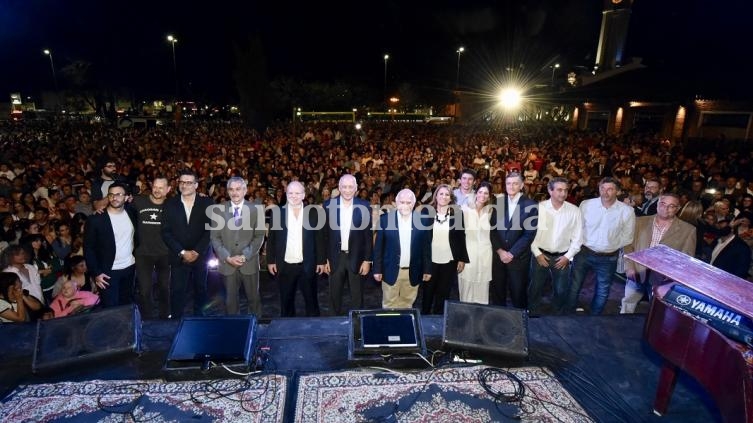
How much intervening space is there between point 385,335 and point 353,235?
4.43 ft

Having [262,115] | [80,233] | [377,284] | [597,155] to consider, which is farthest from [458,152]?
[262,115]

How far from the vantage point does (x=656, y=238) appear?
4.47 metres

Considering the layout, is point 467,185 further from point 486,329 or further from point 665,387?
point 665,387

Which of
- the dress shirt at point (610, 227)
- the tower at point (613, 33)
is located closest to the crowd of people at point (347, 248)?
the dress shirt at point (610, 227)

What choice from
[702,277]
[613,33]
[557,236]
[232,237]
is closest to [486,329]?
[702,277]

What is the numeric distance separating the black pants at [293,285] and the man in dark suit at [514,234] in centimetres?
215

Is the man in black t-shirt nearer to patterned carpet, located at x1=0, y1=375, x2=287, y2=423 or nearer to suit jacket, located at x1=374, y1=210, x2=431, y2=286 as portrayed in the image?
patterned carpet, located at x1=0, y1=375, x2=287, y2=423

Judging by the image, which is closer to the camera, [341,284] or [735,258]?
[735,258]

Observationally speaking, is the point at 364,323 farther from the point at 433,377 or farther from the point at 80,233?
the point at 80,233

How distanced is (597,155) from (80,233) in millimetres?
14305

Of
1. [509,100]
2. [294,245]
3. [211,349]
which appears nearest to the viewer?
[211,349]

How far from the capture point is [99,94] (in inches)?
1909

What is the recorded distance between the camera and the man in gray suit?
14.4 feet

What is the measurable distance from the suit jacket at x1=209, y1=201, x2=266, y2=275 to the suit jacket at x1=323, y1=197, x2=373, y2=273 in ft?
2.68
